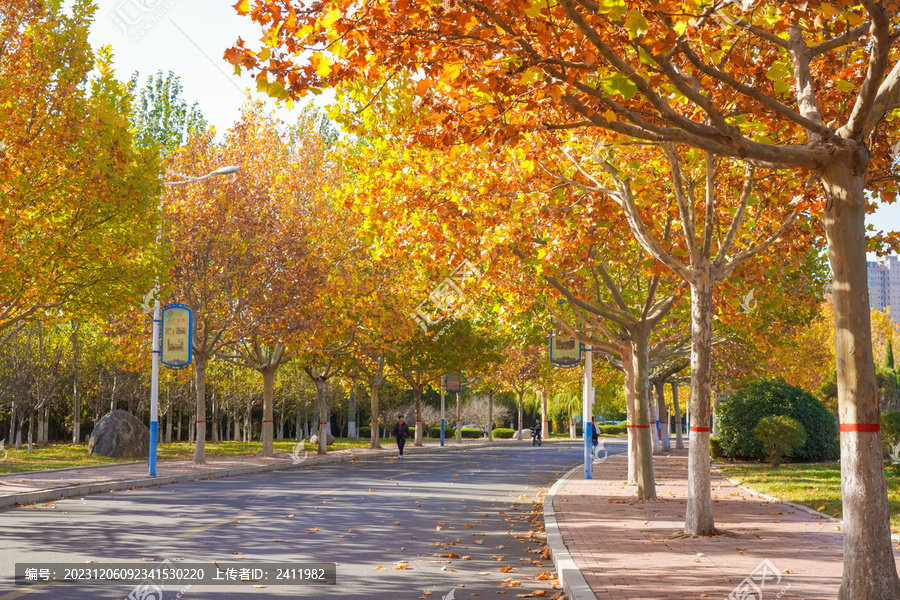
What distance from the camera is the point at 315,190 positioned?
29.4 metres

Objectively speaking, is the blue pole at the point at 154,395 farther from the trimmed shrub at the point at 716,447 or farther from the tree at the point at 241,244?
the trimmed shrub at the point at 716,447

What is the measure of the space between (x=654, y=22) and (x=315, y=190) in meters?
23.2

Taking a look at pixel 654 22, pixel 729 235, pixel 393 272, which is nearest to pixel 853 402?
pixel 654 22

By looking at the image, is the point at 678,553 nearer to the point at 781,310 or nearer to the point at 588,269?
the point at 588,269

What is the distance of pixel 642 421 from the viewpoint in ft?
48.6

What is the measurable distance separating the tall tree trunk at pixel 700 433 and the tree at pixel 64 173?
12.8 m

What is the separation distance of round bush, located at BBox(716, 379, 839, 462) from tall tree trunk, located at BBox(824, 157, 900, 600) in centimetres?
2104

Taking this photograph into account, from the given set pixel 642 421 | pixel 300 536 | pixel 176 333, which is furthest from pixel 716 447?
pixel 300 536

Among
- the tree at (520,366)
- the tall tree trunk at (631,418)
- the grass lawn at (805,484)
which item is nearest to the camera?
the grass lawn at (805,484)

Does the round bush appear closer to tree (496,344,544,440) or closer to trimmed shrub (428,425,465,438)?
tree (496,344,544,440)

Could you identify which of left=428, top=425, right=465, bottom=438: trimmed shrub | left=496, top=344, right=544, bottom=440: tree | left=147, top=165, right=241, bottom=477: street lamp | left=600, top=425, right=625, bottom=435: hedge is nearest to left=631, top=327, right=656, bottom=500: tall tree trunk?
left=147, top=165, right=241, bottom=477: street lamp

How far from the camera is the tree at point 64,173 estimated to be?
651 inches

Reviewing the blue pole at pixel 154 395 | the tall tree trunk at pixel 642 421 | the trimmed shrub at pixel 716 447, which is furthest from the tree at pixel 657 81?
the trimmed shrub at pixel 716 447

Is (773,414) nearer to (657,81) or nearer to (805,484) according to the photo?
(805,484)
